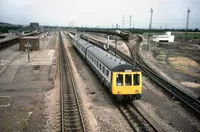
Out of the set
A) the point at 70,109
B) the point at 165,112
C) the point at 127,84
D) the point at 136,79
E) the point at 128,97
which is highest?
the point at 136,79

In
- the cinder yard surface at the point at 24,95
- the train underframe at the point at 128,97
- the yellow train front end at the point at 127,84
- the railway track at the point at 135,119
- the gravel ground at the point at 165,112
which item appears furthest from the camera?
the train underframe at the point at 128,97

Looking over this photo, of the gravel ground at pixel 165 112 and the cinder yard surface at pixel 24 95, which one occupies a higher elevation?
the cinder yard surface at pixel 24 95

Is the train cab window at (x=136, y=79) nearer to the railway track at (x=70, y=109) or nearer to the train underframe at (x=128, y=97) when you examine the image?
the train underframe at (x=128, y=97)

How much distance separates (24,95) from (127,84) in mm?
8240

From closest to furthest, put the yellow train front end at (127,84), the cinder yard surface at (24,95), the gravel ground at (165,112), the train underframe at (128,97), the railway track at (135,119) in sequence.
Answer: the railway track at (135,119) → the cinder yard surface at (24,95) → the gravel ground at (165,112) → the yellow train front end at (127,84) → the train underframe at (128,97)

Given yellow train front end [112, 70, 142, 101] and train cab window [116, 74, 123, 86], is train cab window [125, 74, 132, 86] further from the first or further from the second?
train cab window [116, 74, 123, 86]

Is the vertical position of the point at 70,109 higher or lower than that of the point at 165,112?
higher

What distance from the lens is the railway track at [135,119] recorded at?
12.7 m

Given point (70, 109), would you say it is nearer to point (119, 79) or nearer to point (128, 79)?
point (119, 79)

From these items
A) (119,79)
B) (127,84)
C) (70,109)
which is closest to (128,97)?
(127,84)

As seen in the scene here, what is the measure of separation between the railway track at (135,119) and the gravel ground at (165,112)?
1.53 feet

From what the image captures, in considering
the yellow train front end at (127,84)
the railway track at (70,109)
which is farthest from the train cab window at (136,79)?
the railway track at (70,109)

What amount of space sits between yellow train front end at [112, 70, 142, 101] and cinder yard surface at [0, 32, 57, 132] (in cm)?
509

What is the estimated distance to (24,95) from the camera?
18.1 meters
